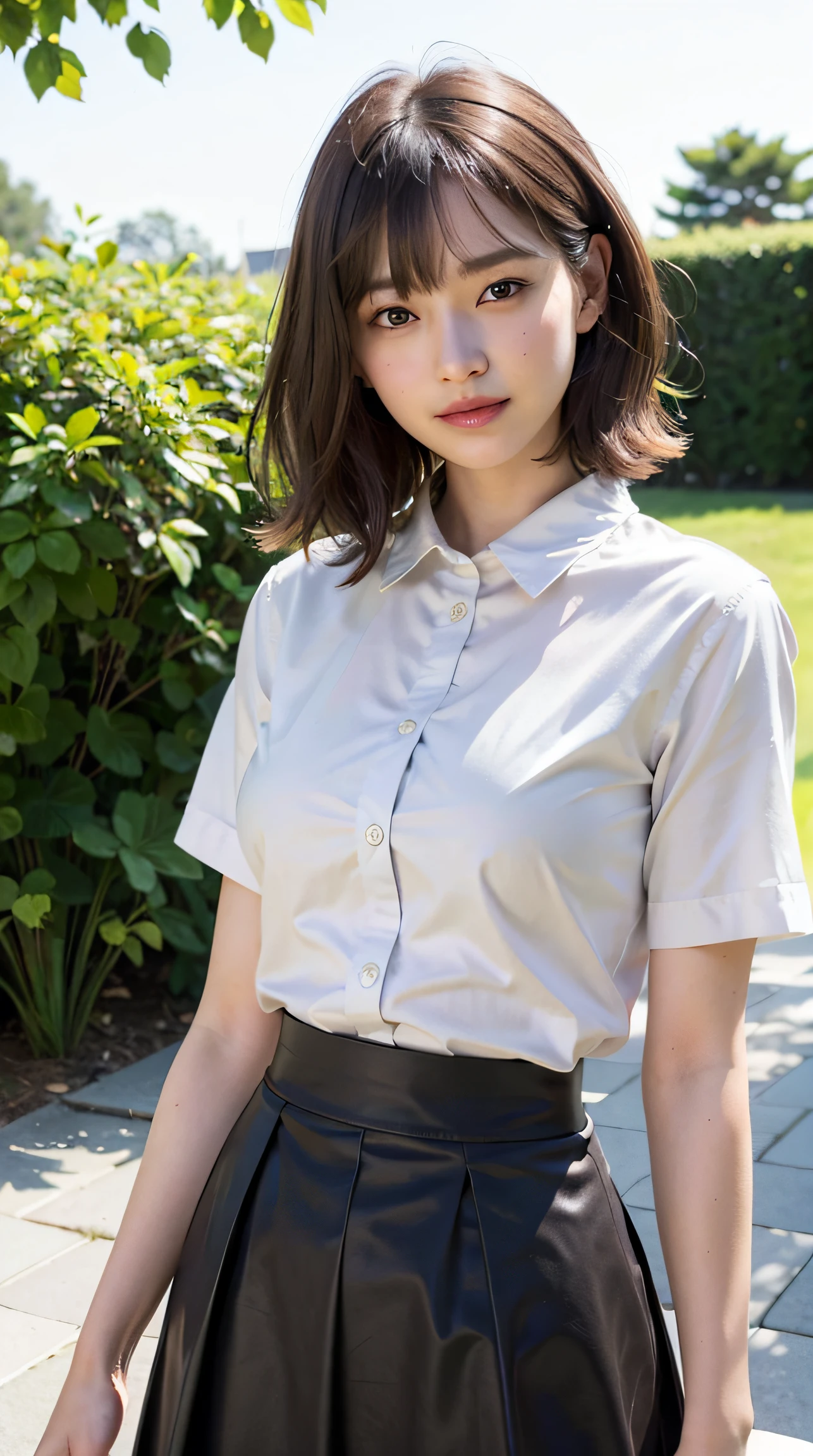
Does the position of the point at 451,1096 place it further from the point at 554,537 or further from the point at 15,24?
the point at 15,24

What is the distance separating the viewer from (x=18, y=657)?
298cm

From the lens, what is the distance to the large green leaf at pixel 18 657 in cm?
297

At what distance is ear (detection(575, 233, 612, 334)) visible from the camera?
1.36 metres

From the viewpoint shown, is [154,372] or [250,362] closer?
[154,372]

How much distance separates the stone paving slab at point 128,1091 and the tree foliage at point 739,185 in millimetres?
33349

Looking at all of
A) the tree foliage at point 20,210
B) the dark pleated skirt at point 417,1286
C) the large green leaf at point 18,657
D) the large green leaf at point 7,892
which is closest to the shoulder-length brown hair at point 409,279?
the dark pleated skirt at point 417,1286

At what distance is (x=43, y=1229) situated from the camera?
106 inches

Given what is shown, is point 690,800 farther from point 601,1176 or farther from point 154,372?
point 154,372

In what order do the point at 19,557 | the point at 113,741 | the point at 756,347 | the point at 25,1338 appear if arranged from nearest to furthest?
the point at 25,1338
the point at 19,557
the point at 113,741
the point at 756,347

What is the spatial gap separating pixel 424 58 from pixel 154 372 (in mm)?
1964

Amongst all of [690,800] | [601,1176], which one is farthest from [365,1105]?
[690,800]

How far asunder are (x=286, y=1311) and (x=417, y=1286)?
0.15m

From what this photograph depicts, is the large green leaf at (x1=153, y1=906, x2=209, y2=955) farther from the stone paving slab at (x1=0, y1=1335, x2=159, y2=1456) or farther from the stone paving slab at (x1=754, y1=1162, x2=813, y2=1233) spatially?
the stone paving slab at (x1=754, y1=1162, x2=813, y2=1233)

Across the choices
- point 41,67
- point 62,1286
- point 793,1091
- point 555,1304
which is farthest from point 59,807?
point 555,1304
